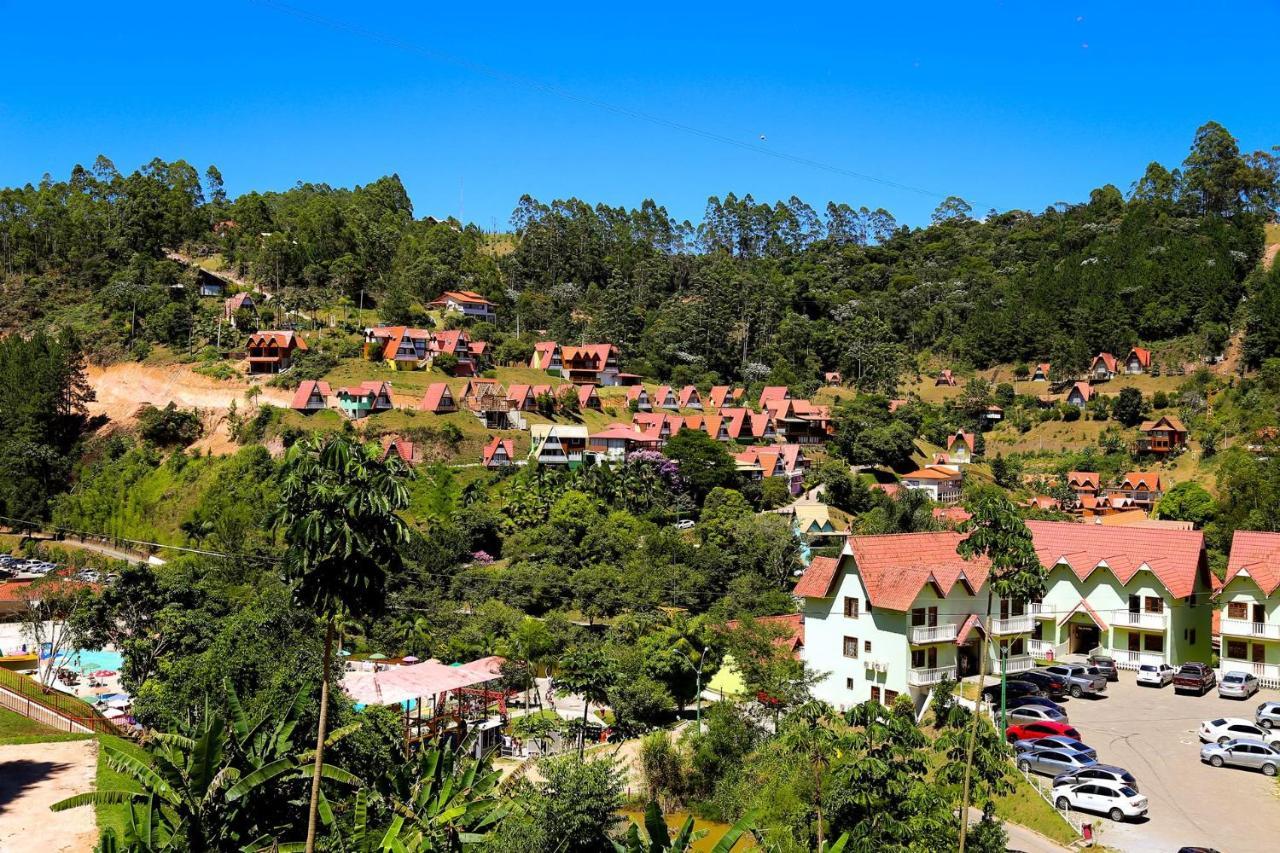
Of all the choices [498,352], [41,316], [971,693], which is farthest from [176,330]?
[971,693]

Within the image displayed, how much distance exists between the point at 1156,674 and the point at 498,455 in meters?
38.6

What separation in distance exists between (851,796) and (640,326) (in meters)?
78.7

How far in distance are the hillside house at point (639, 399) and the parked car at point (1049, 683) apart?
47723 mm

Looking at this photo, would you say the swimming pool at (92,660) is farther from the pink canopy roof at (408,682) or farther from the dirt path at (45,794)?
the pink canopy roof at (408,682)

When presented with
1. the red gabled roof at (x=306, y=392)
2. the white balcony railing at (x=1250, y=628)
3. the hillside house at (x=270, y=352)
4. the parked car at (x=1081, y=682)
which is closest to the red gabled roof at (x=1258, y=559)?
the white balcony railing at (x=1250, y=628)

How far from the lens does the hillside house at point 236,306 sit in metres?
76.4

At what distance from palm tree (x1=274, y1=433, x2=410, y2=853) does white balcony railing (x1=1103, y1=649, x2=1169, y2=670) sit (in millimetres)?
24452

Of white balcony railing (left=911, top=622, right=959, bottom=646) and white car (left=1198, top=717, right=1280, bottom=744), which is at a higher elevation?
white balcony railing (left=911, top=622, right=959, bottom=646)

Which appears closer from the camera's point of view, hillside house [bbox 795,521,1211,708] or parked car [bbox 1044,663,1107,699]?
hillside house [bbox 795,521,1211,708]

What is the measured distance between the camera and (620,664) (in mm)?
32594

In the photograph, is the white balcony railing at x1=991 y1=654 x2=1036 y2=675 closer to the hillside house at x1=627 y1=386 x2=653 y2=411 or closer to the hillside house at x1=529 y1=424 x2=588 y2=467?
the hillside house at x1=529 y1=424 x2=588 y2=467

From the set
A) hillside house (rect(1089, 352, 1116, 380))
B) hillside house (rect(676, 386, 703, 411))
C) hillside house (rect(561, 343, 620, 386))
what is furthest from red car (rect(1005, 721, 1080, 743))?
hillside house (rect(1089, 352, 1116, 380))

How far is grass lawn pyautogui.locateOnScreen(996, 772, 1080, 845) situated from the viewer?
20938 mm

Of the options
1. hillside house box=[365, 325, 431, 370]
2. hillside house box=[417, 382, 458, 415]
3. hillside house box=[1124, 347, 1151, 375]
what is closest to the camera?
hillside house box=[417, 382, 458, 415]
